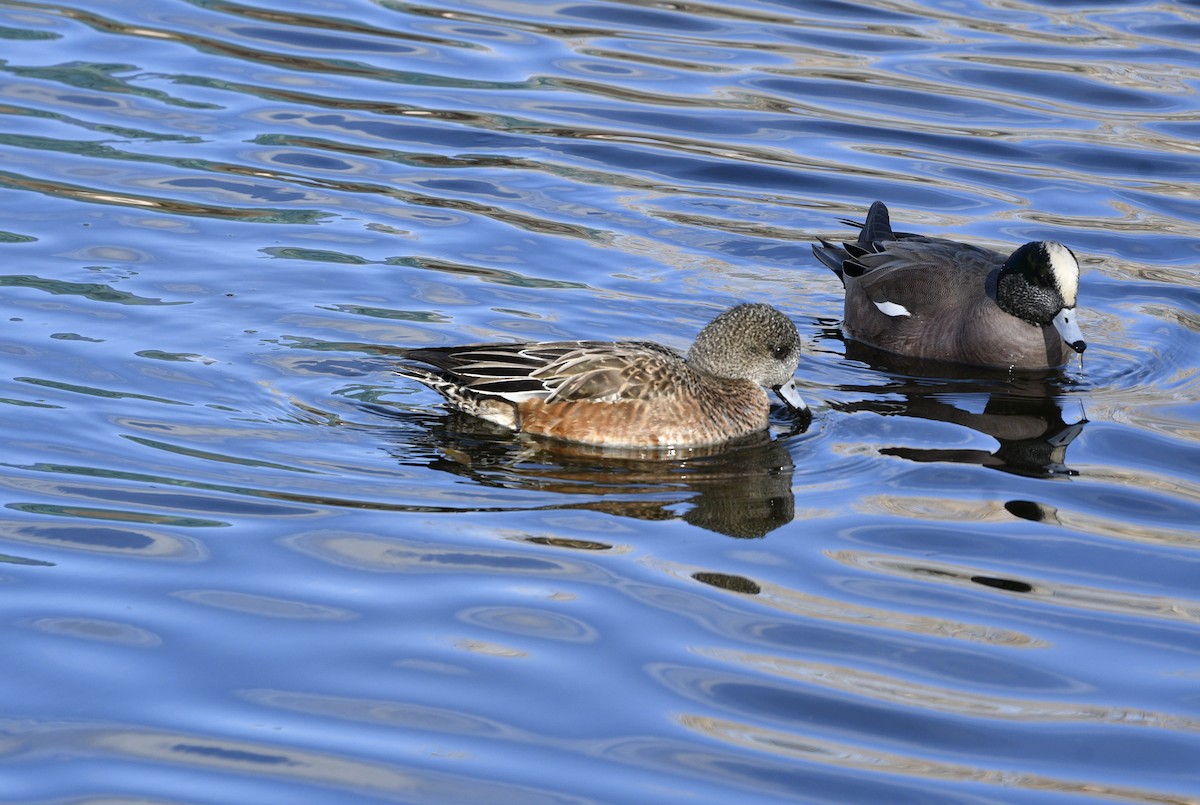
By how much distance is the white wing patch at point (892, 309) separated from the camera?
1135cm

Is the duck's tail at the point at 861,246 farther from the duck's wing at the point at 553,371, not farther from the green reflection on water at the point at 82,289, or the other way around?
the green reflection on water at the point at 82,289

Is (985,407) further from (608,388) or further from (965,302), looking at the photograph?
(608,388)

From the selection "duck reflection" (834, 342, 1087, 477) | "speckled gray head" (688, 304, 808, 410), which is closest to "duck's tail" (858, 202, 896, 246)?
"duck reflection" (834, 342, 1087, 477)

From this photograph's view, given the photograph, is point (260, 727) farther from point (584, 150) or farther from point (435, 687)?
point (584, 150)

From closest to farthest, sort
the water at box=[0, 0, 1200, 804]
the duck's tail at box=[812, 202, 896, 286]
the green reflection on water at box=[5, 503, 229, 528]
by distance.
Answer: the water at box=[0, 0, 1200, 804], the green reflection on water at box=[5, 503, 229, 528], the duck's tail at box=[812, 202, 896, 286]

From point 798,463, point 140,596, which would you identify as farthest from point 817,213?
point 140,596

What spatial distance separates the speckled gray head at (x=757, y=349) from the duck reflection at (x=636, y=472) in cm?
33

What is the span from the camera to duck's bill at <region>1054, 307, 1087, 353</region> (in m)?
10.5

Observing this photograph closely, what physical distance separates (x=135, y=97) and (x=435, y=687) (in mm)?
9925

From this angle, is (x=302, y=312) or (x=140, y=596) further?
(x=302, y=312)

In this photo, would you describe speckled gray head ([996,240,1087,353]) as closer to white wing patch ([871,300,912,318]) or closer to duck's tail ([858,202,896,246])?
white wing patch ([871,300,912,318])

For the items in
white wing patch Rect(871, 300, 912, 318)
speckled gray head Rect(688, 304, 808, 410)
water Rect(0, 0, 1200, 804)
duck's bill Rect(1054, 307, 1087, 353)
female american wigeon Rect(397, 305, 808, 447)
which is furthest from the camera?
white wing patch Rect(871, 300, 912, 318)

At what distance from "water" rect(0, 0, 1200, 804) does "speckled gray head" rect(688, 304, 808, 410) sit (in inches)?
13.2

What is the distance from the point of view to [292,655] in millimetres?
6355
